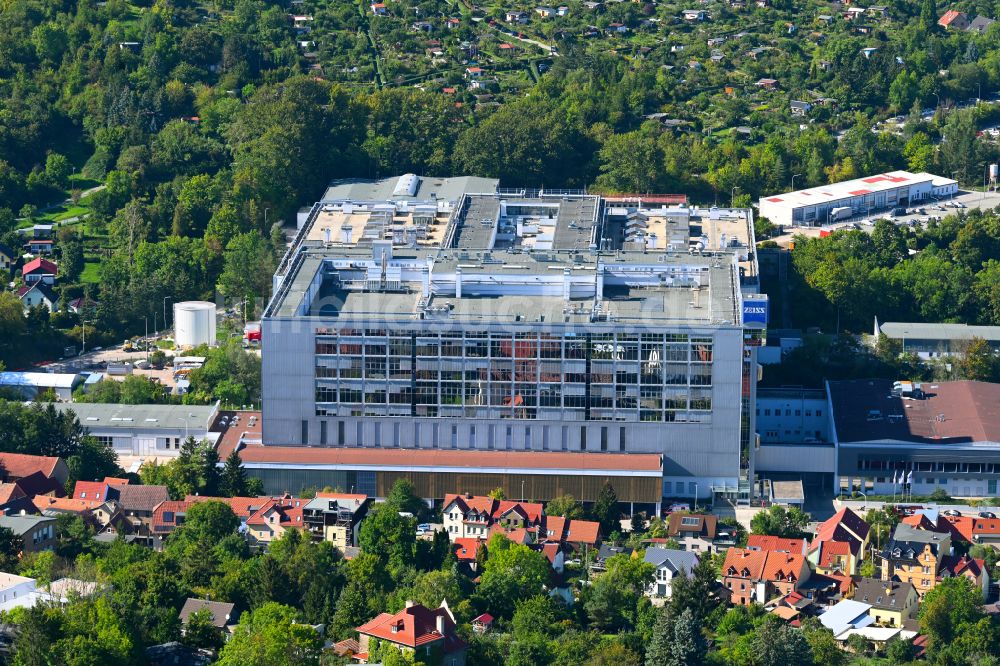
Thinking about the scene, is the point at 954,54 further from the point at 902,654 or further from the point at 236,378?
the point at 902,654

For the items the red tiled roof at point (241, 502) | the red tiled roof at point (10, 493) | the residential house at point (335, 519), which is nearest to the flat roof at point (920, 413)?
the residential house at point (335, 519)

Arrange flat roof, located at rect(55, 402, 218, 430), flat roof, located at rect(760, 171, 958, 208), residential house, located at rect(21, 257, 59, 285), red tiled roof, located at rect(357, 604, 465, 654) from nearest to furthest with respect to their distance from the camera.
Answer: red tiled roof, located at rect(357, 604, 465, 654), flat roof, located at rect(55, 402, 218, 430), residential house, located at rect(21, 257, 59, 285), flat roof, located at rect(760, 171, 958, 208)

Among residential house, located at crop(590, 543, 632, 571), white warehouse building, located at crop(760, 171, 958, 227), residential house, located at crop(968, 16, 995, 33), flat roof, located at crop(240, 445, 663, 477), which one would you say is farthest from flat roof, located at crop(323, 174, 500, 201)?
residential house, located at crop(968, 16, 995, 33)

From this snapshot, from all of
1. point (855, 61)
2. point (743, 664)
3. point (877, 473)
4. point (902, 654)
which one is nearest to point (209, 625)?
point (743, 664)

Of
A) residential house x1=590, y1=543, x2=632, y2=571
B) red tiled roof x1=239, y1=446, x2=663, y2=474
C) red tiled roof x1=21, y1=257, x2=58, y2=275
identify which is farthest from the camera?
red tiled roof x1=21, y1=257, x2=58, y2=275

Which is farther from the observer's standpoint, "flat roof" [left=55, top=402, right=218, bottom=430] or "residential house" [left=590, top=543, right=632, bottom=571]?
"flat roof" [left=55, top=402, right=218, bottom=430]

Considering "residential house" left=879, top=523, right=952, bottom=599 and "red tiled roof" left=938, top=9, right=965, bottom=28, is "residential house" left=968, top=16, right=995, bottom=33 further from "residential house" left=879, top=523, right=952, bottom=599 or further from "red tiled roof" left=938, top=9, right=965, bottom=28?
"residential house" left=879, top=523, right=952, bottom=599
